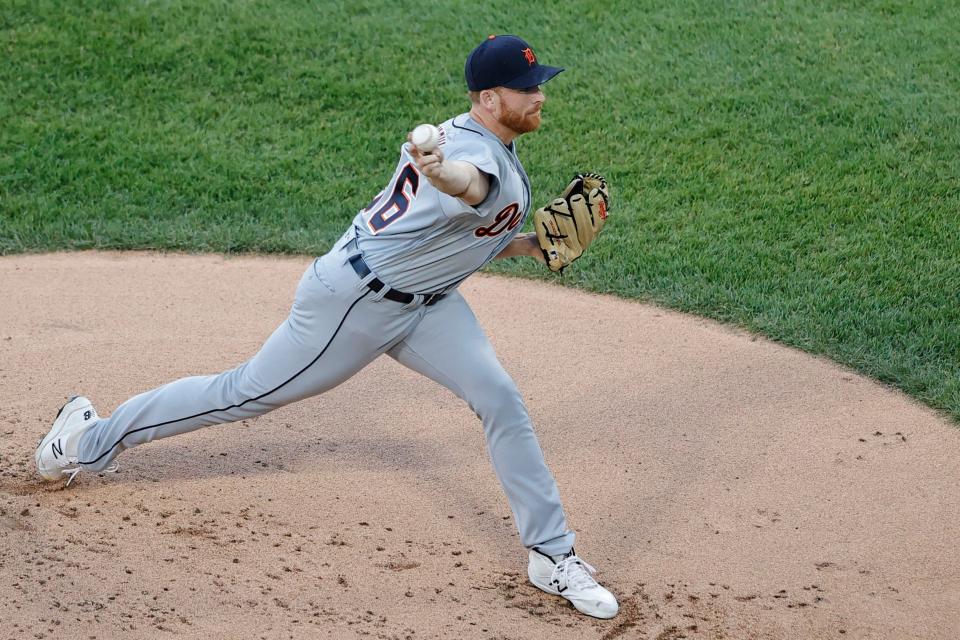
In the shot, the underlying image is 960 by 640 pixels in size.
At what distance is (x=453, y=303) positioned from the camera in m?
4.11

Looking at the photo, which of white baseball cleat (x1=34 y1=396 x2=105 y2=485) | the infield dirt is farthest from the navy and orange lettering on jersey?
white baseball cleat (x1=34 y1=396 x2=105 y2=485)

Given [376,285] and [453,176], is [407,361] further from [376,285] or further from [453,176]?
[453,176]

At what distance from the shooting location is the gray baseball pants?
3955 millimetres

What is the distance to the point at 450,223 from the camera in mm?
3838

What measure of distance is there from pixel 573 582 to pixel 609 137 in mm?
5369

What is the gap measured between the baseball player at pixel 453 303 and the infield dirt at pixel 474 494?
1.28 feet

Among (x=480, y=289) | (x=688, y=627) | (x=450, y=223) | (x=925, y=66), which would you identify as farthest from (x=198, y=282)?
(x=925, y=66)

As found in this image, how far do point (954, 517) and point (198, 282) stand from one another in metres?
4.44

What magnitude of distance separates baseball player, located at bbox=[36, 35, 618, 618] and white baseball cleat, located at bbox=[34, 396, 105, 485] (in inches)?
27.0

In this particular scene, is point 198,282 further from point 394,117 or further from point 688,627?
point 688,627

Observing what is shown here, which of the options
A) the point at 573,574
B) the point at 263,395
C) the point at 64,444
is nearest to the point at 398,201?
the point at 263,395

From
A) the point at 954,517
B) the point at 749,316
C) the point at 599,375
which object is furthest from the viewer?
the point at 749,316

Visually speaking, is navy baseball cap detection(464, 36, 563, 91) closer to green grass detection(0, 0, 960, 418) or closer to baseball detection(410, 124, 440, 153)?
baseball detection(410, 124, 440, 153)

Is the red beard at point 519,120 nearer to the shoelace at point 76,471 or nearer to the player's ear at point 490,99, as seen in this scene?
the player's ear at point 490,99
